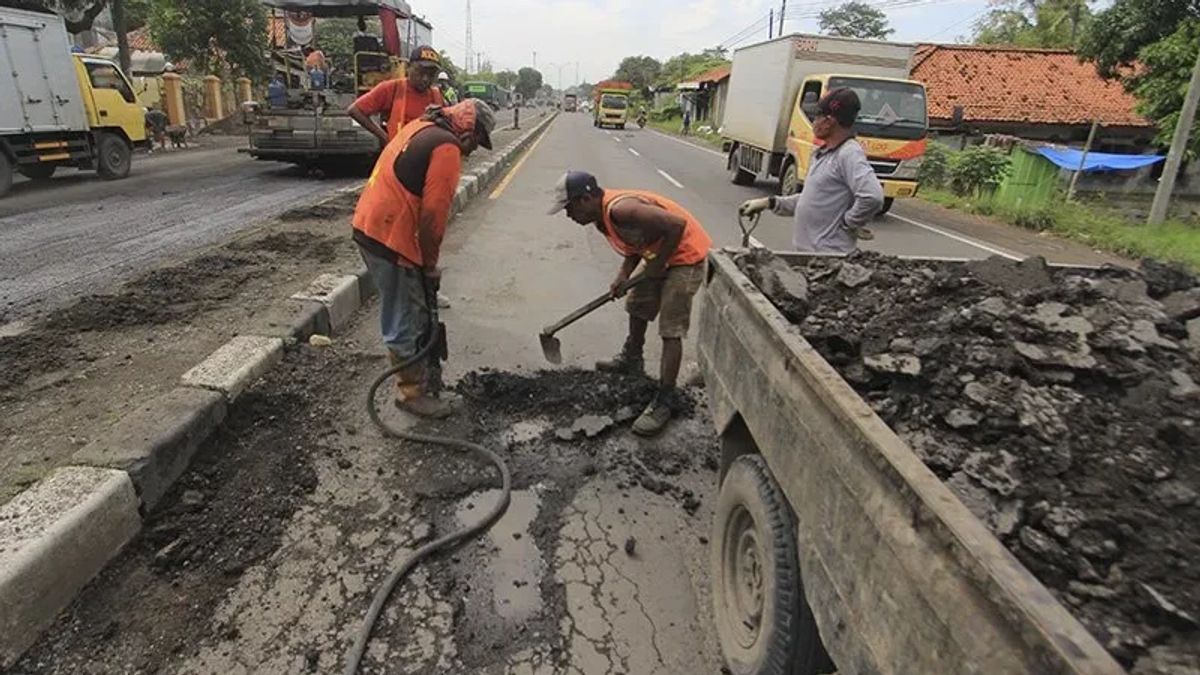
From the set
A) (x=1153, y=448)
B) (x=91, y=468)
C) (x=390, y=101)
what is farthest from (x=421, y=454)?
(x=390, y=101)

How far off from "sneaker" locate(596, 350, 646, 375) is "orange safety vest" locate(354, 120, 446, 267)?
4.65ft

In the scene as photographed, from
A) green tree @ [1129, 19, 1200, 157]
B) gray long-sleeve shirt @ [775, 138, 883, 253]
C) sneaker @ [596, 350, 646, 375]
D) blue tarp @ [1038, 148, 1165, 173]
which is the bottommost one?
sneaker @ [596, 350, 646, 375]

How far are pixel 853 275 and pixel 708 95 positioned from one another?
4399cm

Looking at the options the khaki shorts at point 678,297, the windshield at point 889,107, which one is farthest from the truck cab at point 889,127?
the khaki shorts at point 678,297

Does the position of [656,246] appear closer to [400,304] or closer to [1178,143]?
[400,304]

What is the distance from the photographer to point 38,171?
11000mm

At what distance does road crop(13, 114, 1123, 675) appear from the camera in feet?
6.93

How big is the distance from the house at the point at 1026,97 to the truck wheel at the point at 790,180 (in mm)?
11180

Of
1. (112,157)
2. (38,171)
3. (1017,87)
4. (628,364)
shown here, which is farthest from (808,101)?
(1017,87)

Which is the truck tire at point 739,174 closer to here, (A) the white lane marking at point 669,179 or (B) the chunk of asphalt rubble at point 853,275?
(A) the white lane marking at point 669,179

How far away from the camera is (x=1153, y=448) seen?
56.9 inches

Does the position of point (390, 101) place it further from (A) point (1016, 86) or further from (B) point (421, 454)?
(A) point (1016, 86)

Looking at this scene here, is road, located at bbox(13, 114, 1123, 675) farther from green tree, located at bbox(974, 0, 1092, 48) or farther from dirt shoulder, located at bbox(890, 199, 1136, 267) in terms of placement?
green tree, located at bbox(974, 0, 1092, 48)

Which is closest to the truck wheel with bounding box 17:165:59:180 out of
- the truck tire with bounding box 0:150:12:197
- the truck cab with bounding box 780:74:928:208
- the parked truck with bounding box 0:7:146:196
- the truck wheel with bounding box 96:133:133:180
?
the parked truck with bounding box 0:7:146:196
